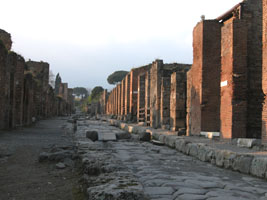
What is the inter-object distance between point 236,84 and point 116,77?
81.2 m

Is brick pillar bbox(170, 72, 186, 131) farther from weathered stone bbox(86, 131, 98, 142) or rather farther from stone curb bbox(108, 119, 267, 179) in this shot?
stone curb bbox(108, 119, 267, 179)

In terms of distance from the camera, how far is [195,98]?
1169 centimetres

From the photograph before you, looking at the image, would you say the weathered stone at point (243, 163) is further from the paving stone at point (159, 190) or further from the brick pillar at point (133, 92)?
the brick pillar at point (133, 92)

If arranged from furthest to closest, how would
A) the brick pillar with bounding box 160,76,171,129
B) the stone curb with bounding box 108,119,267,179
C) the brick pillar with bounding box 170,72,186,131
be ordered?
1. the brick pillar with bounding box 160,76,171,129
2. the brick pillar with bounding box 170,72,186,131
3. the stone curb with bounding box 108,119,267,179

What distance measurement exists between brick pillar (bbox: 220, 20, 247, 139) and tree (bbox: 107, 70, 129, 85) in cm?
7958

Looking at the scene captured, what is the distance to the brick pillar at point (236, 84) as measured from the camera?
8906 mm

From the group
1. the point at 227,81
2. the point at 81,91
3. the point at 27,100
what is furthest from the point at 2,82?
the point at 81,91

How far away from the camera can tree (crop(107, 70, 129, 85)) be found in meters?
89.3

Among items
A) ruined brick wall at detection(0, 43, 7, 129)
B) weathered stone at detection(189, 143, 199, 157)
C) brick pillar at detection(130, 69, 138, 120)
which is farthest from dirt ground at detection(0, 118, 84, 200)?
brick pillar at detection(130, 69, 138, 120)

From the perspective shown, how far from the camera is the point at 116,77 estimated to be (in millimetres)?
89625

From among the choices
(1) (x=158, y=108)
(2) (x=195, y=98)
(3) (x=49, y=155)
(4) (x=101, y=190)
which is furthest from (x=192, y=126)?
(4) (x=101, y=190)

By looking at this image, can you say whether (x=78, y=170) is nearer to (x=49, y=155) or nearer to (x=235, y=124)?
(x=49, y=155)

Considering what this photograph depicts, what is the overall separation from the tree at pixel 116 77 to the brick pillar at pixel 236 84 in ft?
261


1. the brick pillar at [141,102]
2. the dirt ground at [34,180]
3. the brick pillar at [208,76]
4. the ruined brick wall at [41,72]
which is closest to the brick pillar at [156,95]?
the brick pillar at [141,102]
